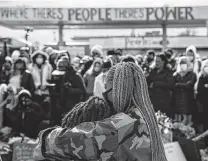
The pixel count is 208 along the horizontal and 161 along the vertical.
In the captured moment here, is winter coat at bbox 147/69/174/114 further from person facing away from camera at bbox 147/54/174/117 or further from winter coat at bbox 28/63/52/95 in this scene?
winter coat at bbox 28/63/52/95

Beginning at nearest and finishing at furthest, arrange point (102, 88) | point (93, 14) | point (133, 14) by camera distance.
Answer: point (102, 88)
point (93, 14)
point (133, 14)

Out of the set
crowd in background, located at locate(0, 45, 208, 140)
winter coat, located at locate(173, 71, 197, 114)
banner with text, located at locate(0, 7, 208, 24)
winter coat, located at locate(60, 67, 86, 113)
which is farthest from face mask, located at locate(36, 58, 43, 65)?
banner with text, located at locate(0, 7, 208, 24)

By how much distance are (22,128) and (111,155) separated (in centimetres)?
619

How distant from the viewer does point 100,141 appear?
239cm

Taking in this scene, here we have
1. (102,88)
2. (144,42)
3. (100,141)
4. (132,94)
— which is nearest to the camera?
(100,141)

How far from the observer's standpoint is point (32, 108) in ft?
28.2

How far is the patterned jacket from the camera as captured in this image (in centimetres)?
236

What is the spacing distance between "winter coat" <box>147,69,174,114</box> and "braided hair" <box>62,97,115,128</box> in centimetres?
630

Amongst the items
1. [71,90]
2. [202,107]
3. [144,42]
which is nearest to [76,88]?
[71,90]

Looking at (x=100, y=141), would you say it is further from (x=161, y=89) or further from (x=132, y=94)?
(x=161, y=89)

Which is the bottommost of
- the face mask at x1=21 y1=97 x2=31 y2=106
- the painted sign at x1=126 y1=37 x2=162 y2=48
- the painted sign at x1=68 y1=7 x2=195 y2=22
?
the face mask at x1=21 y1=97 x2=31 y2=106

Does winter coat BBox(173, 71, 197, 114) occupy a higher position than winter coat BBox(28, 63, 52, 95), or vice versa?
winter coat BBox(28, 63, 52, 95)

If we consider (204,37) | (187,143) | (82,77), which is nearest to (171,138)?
(187,143)

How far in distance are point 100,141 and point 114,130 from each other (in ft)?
0.27
